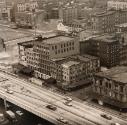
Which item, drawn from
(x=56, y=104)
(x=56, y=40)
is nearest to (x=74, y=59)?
(x=56, y=40)

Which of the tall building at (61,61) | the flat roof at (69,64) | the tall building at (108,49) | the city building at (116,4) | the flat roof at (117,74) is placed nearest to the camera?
the flat roof at (117,74)

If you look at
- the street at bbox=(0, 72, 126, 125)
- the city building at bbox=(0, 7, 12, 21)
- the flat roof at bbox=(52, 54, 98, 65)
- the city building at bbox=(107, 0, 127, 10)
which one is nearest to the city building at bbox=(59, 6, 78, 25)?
the city building at bbox=(107, 0, 127, 10)

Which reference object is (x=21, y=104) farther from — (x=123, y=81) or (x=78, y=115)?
(x=123, y=81)

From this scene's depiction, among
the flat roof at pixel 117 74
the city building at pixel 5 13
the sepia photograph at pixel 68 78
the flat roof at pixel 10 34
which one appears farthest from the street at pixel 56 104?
the city building at pixel 5 13

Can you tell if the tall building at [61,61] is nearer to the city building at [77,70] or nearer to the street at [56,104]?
the city building at [77,70]

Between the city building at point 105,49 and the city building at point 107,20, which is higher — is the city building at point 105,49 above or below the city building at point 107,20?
below

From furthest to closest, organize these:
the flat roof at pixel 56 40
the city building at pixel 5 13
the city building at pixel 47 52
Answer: the city building at pixel 5 13
the flat roof at pixel 56 40
the city building at pixel 47 52

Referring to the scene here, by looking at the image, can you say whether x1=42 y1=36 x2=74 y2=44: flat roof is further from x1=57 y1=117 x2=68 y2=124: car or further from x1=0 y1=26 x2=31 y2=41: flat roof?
x1=0 y1=26 x2=31 y2=41: flat roof

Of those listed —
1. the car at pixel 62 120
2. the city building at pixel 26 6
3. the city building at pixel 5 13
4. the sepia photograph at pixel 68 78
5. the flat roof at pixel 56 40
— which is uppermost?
the city building at pixel 26 6
